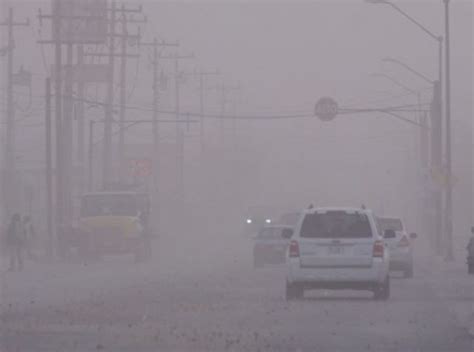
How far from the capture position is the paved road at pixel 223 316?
1816 centimetres

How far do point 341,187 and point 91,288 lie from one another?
15691 centimetres

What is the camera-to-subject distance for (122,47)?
72.0m

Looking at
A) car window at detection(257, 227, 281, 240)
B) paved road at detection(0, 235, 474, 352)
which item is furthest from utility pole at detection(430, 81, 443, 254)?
paved road at detection(0, 235, 474, 352)

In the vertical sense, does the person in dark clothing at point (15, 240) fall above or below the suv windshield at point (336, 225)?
below

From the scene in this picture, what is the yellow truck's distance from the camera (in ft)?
164

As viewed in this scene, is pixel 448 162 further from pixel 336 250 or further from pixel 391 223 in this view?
pixel 336 250

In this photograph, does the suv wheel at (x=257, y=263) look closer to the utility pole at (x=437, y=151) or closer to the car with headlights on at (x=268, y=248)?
the car with headlights on at (x=268, y=248)

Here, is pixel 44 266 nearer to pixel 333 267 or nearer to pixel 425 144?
pixel 333 267

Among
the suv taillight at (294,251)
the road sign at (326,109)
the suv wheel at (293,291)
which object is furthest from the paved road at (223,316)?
the road sign at (326,109)

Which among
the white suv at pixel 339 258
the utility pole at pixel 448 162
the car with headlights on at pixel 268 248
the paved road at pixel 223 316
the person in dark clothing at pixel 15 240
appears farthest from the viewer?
the utility pole at pixel 448 162

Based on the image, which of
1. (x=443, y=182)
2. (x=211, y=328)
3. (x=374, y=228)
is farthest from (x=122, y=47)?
(x=211, y=328)

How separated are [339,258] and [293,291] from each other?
1105 millimetres

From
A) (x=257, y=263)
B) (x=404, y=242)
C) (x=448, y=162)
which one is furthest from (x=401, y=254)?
(x=448, y=162)

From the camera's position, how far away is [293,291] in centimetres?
2716
